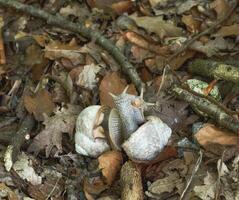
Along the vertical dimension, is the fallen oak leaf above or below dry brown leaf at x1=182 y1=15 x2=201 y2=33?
above

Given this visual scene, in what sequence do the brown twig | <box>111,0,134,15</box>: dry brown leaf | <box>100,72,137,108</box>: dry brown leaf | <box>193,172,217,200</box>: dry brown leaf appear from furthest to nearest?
1. <box>111,0,134,15</box>: dry brown leaf
2. the brown twig
3. <box>100,72,137,108</box>: dry brown leaf
4. <box>193,172,217,200</box>: dry brown leaf

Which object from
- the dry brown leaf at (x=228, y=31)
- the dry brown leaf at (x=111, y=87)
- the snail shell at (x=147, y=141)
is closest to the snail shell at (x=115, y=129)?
the snail shell at (x=147, y=141)

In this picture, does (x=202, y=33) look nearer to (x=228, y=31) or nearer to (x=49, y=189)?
(x=228, y=31)

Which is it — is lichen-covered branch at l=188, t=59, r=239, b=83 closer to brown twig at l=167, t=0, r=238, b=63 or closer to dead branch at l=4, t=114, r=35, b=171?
brown twig at l=167, t=0, r=238, b=63

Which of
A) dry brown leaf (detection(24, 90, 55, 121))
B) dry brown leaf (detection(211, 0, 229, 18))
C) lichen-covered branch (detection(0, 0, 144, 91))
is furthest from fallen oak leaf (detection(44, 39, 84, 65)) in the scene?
dry brown leaf (detection(211, 0, 229, 18))

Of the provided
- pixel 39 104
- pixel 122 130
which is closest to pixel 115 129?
pixel 122 130

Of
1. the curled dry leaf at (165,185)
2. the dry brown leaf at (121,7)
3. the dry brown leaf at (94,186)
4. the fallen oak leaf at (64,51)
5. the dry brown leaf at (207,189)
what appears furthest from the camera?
the dry brown leaf at (121,7)

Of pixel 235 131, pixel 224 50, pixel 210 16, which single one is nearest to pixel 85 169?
pixel 235 131

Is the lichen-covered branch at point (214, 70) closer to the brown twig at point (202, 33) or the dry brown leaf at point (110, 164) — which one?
the brown twig at point (202, 33)
